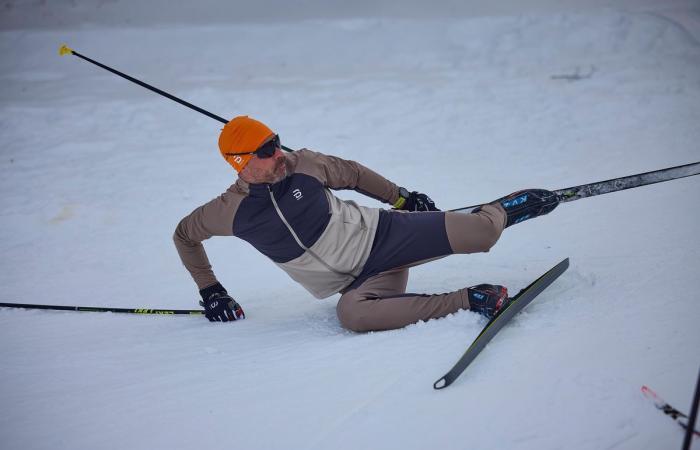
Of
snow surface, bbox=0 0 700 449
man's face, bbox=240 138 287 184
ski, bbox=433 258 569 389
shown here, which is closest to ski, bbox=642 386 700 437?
snow surface, bbox=0 0 700 449

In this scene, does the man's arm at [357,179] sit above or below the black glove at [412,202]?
above

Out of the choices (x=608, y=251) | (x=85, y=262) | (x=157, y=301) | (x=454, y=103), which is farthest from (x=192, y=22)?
(x=608, y=251)

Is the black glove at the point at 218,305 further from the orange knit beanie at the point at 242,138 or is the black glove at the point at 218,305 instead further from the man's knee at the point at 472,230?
the man's knee at the point at 472,230

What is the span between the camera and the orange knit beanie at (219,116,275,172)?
3.43 m

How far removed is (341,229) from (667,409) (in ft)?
6.04

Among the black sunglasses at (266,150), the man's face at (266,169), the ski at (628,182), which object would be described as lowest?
the ski at (628,182)

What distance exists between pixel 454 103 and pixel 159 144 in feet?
12.5

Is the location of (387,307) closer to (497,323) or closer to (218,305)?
(497,323)

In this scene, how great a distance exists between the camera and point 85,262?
566 cm

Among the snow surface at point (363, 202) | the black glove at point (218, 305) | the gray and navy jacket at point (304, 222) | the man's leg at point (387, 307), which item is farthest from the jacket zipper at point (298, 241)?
the black glove at point (218, 305)

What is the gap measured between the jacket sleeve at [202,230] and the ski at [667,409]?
225 centimetres

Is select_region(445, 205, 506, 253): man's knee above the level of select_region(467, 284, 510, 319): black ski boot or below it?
above

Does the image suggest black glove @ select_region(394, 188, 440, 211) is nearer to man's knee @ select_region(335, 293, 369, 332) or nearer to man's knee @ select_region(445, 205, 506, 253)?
man's knee @ select_region(445, 205, 506, 253)

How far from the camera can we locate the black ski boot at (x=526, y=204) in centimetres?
373
